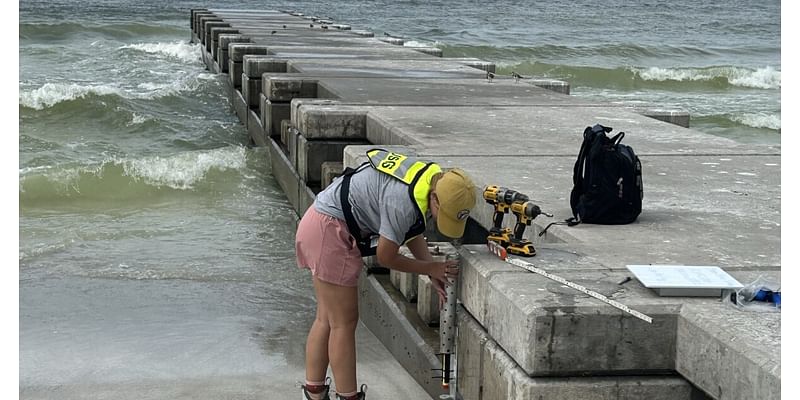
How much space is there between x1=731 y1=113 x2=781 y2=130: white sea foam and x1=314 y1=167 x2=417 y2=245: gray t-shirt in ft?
48.5

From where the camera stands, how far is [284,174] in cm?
1066

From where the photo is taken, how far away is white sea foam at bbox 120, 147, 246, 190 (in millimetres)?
11359

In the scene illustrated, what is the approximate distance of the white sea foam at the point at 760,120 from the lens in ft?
59.3

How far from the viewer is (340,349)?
4.68 metres

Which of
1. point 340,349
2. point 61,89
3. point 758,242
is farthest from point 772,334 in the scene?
point 61,89

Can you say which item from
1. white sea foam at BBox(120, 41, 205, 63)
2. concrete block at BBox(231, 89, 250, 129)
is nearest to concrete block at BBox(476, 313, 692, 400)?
concrete block at BBox(231, 89, 250, 129)

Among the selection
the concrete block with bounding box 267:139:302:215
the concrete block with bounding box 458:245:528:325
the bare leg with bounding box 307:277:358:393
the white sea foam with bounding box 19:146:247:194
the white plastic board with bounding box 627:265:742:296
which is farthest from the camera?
the white sea foam with bounding box 19:146:247:194

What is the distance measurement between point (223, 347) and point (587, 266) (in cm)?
283

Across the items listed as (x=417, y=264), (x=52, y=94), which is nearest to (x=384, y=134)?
(x=417, y=264)

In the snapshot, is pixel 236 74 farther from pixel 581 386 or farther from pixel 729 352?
pixel 729 352

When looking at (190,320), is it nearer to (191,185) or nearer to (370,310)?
(370,310)

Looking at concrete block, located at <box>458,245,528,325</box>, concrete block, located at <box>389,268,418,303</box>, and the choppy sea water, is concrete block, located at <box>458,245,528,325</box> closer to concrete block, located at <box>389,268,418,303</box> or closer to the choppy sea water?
concrete block, located at <box>389,268,418,303</box>

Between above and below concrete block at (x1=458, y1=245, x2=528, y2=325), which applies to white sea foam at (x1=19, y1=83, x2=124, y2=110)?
below

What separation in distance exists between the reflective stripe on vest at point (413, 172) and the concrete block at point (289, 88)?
6.59 m
